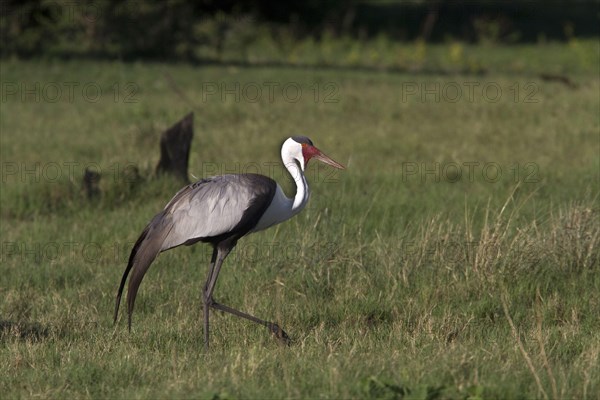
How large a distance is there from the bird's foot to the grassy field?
0.20ft

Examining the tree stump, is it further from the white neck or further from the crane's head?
the white neck

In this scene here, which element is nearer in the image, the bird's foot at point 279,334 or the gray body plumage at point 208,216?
the bird's foot at point 279,334

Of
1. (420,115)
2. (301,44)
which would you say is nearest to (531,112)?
(420,115)

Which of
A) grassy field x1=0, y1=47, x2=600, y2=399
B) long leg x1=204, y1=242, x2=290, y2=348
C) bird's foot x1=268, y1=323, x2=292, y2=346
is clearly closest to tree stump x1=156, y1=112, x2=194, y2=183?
grassy field x1=0, y1=47, x2=600, y2=399

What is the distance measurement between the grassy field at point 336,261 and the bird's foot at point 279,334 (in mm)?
60

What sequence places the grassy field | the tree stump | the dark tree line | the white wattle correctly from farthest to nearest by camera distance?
the dark tree line → the tree stump → the white wattle → the grassy field

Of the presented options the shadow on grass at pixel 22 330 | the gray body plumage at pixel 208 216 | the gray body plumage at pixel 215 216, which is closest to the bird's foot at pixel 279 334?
the gray body plumage at pixel 215 216

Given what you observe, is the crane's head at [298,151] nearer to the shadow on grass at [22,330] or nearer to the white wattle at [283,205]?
the white wattle at [283,205]

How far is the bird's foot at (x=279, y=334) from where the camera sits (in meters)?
6.33

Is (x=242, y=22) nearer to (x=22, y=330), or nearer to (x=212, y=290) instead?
(x=212, y=290)

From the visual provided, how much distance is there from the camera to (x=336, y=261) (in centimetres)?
766

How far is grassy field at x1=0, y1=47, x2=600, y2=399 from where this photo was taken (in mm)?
5410

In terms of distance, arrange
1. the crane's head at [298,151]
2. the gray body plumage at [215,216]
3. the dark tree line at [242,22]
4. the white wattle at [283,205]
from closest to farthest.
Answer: the gray body plumage at [215,216]
the white wattle at [283,205]
the crane's head at [298,151]
the dark tree line at [242,22]

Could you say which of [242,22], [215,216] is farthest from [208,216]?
[242,22]
